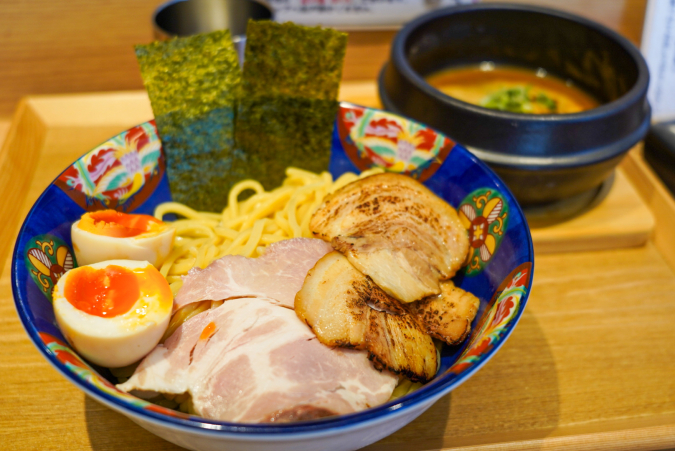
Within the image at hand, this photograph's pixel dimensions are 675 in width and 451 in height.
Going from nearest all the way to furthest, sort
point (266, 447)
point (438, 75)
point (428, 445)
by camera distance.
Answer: point (266, 447) → point (428, 445) → point (438, 75)

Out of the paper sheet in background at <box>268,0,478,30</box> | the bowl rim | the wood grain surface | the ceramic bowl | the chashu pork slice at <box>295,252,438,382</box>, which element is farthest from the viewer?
the paper sheet in background at <box>268,0,478,30</box>

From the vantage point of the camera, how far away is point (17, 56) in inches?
102

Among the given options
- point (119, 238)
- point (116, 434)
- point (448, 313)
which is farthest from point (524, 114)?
point (116, 434)

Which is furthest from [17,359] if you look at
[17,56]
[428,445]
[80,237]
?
[17,56]

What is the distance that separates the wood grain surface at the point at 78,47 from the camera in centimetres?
259

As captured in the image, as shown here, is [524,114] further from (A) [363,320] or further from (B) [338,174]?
(A) [363,320]

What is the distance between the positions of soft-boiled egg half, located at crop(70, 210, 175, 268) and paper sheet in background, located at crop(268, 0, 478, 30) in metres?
1.72

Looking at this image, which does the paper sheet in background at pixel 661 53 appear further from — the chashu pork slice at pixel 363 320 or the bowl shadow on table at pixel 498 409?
the chashu pork slice at pixel 363 320

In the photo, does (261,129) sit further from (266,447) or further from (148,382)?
(266,447)

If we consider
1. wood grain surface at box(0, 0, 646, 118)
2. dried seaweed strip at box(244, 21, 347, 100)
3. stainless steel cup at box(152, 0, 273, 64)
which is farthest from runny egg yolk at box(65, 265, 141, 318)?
wood grain surface at box(0, 0, 646, 118)

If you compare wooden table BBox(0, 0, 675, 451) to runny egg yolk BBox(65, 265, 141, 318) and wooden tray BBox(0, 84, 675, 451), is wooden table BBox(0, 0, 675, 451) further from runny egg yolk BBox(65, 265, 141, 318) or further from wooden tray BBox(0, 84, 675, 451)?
runny egg yolk BBox(65, 265, 141, 318)

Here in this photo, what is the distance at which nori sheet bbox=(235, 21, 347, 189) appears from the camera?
1.69 m

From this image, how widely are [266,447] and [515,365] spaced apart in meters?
0.91

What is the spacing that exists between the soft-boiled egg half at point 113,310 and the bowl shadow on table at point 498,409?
62cm
